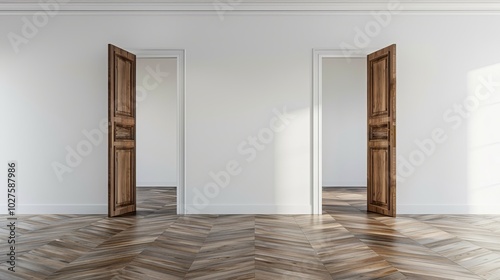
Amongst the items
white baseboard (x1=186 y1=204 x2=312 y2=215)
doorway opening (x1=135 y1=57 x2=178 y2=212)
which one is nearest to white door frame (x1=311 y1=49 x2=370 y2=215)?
white baseboard (x1=186 y1=204 x2=312 y2=215)

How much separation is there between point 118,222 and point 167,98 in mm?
5452

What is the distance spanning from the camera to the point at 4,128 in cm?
632

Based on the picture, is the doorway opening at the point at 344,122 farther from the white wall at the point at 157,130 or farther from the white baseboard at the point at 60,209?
the white baseboard at the point at 60,209

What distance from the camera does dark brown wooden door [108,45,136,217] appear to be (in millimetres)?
5848

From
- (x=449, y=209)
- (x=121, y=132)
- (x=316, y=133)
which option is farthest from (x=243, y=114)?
(x=449, y=209)

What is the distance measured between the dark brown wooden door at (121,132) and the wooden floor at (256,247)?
31 cm

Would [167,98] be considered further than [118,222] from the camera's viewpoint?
Yes

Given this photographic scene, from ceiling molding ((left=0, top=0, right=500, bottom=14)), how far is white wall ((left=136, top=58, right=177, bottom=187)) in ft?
13.7

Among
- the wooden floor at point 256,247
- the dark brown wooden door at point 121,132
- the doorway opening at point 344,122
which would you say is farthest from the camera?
the doorway opening at point 344,122

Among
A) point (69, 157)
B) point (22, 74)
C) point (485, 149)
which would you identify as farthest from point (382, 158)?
point (22, 74)

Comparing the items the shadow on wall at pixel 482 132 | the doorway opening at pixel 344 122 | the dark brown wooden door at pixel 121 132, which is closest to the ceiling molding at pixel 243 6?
the dark brown wooden door at pixel 121 132

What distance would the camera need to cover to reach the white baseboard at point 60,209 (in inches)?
247

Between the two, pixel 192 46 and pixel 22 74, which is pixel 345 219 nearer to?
pixel 192 46

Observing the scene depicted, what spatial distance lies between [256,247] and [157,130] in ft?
22.7
